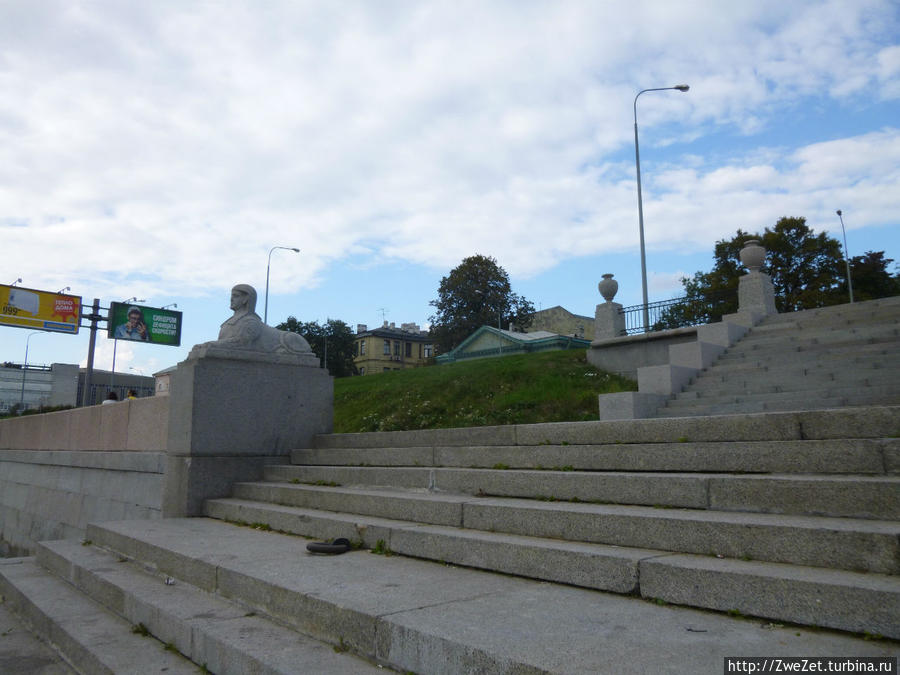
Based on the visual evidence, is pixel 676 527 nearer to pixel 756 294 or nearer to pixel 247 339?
pixel 247 339

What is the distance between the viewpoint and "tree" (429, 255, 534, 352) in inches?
2217

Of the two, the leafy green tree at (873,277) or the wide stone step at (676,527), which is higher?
the leafy green tree at (873,277)

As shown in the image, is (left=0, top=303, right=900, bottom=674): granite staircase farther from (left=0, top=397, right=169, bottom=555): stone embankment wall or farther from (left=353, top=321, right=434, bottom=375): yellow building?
(left=353, top=321, right=434, bottom=375): yellow building

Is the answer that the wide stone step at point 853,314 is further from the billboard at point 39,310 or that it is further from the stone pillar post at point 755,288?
the billboard at point 39,310

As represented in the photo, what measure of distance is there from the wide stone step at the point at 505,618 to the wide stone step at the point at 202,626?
103 millimetres

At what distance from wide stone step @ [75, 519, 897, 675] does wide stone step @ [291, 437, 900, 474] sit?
1088 mm

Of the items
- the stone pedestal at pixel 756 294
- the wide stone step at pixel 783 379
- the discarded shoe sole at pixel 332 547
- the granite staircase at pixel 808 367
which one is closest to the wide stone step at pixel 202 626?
the discarded shoe sole at pixel 332 547

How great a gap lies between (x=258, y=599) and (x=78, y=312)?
3189 cm

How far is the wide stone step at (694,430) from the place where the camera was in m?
4.02

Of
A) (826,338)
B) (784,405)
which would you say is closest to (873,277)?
(826,338)

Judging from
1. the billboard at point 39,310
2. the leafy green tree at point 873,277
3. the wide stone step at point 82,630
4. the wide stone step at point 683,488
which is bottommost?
the wide stone step at point 82,630

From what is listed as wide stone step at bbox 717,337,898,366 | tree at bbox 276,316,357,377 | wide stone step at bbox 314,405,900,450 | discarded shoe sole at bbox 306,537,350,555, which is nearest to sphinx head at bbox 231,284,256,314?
wide stone step at bbox 314,405,900,450

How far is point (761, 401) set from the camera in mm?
8875

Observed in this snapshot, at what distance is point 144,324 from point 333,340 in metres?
34.9
